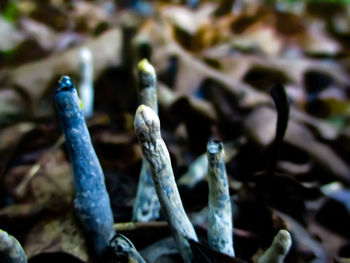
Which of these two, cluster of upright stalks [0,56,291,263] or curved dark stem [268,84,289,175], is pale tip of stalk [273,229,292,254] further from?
curved dark stem [268,84,289,175]

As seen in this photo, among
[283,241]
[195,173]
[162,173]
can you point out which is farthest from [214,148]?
[195,173]

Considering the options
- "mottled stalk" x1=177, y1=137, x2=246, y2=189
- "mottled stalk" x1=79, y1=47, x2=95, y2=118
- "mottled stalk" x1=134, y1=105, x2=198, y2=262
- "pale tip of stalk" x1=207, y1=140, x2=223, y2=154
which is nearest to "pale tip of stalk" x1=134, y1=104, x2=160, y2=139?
"mottled stalk" x1=134, y1=105, x2=198, y2=262

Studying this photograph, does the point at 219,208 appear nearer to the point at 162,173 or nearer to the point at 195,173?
the point at 162,173

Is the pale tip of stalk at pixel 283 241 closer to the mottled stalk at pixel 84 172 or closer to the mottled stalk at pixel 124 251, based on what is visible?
the mottled stalk at pixel 124 251

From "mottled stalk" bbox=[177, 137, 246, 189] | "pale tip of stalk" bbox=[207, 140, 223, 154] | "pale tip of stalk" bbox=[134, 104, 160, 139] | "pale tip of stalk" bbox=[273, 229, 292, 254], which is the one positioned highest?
"pale tip of stalk" bbox=[134, 104, 160, 139]

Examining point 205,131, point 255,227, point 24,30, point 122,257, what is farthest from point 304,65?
point 24,30

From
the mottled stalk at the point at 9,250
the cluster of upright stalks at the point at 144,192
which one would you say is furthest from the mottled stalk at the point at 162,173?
the mottled stalk at the point at 9,250
